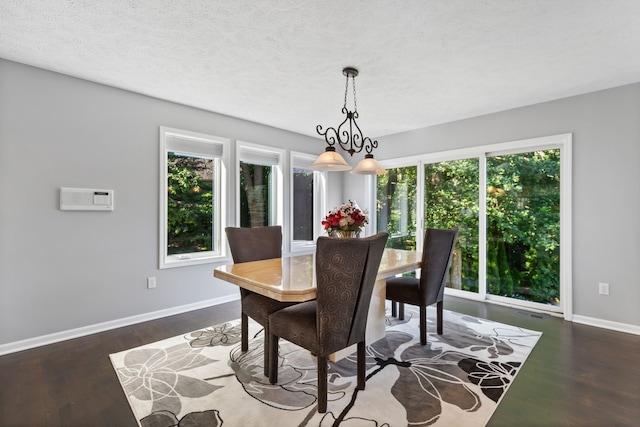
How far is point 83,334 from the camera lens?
2949mm

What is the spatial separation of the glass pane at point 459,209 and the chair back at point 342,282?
2.97m

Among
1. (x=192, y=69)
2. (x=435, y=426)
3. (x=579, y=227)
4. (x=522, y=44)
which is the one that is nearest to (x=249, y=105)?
(x=192, y=69)

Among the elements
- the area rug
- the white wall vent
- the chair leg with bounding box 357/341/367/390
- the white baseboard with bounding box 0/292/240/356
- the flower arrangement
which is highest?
the white wall vent

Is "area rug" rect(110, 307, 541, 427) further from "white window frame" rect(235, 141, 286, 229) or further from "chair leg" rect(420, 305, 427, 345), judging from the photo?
"white window frame" rect(235, 141, 286, 229)

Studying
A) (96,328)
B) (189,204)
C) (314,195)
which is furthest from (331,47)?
(96,328)

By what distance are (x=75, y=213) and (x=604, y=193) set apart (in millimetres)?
5241

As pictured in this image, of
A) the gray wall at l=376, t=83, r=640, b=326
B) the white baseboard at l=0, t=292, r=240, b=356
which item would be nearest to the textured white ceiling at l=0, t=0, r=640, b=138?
the gray wall at l=376, t=83, r=640, b=326

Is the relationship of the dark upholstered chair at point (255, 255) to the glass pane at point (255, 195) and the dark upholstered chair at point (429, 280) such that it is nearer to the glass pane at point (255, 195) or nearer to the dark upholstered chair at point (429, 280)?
the dark upholstered chair at point (429, 280)

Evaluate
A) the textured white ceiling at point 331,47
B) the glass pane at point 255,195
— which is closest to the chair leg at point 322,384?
the textured white ceiling at point 331,47

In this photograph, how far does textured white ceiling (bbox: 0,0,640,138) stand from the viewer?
1.97 meters

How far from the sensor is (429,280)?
272cm

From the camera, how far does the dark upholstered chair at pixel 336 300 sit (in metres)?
1.69

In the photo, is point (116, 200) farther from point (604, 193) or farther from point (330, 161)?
point (604, 193)

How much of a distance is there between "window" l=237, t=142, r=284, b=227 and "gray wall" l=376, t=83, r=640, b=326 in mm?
3400
